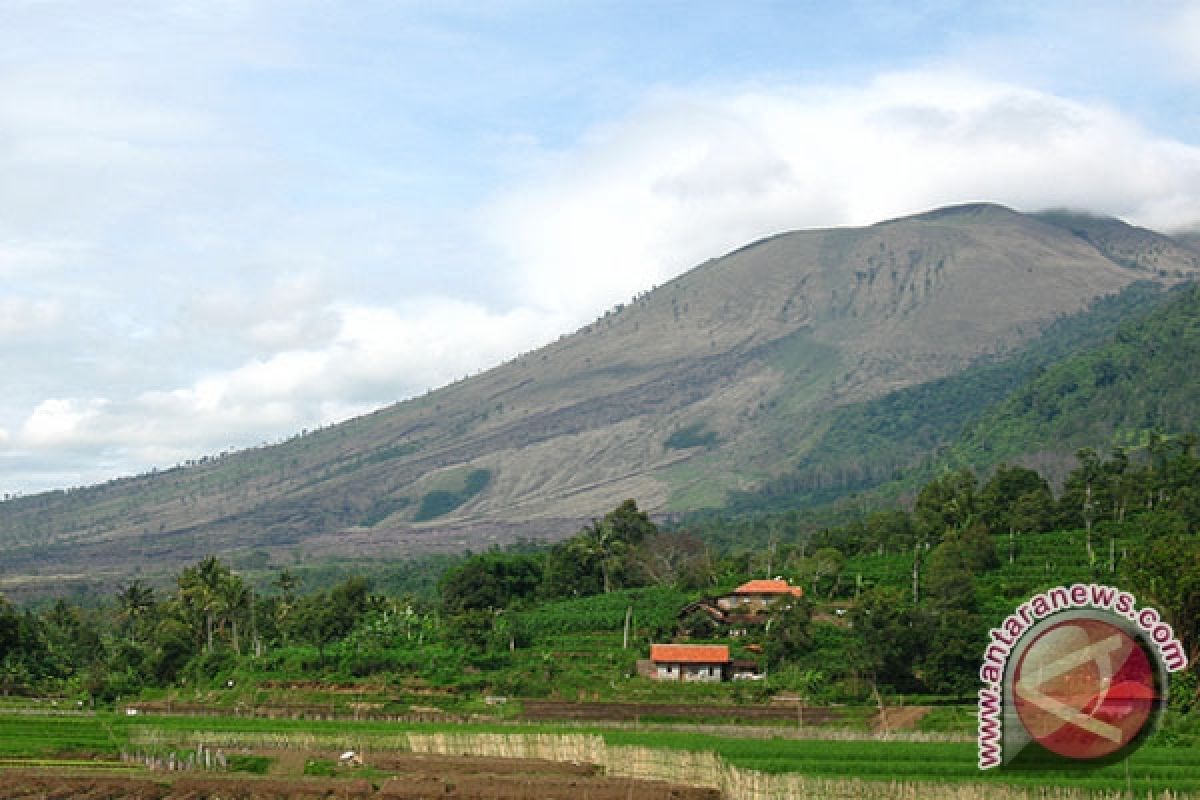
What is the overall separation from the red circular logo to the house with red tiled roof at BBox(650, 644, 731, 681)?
41.2 m

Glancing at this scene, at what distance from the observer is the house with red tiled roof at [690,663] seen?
7394 cm

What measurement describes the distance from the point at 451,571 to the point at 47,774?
5386cm

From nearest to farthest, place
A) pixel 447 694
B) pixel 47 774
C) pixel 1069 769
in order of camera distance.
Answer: pixel 1069 769, pixel 47 774, pixel 447 694

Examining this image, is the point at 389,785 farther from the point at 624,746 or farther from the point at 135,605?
the point at 135,605

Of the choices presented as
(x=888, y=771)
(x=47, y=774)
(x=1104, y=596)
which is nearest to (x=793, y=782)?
(x=888, y=771)

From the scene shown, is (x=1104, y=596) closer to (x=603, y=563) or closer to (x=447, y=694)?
(x=447, y=694)

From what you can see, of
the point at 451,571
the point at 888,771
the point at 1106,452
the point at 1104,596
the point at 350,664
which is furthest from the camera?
the point at 1106,452

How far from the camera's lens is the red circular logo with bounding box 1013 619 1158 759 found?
1114 inches

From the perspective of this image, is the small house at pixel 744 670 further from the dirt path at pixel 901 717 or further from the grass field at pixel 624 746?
the grass field at pixel 624 746

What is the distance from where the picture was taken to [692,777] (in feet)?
131

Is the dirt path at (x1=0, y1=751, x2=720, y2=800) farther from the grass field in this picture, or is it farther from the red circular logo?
the red circular logo

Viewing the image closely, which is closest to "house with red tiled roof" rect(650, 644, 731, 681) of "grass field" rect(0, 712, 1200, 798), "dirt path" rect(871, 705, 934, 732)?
"dirt path" rect(871, 705, 934, 732)

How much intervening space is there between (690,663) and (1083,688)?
4489 cm

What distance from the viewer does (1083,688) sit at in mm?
29984
